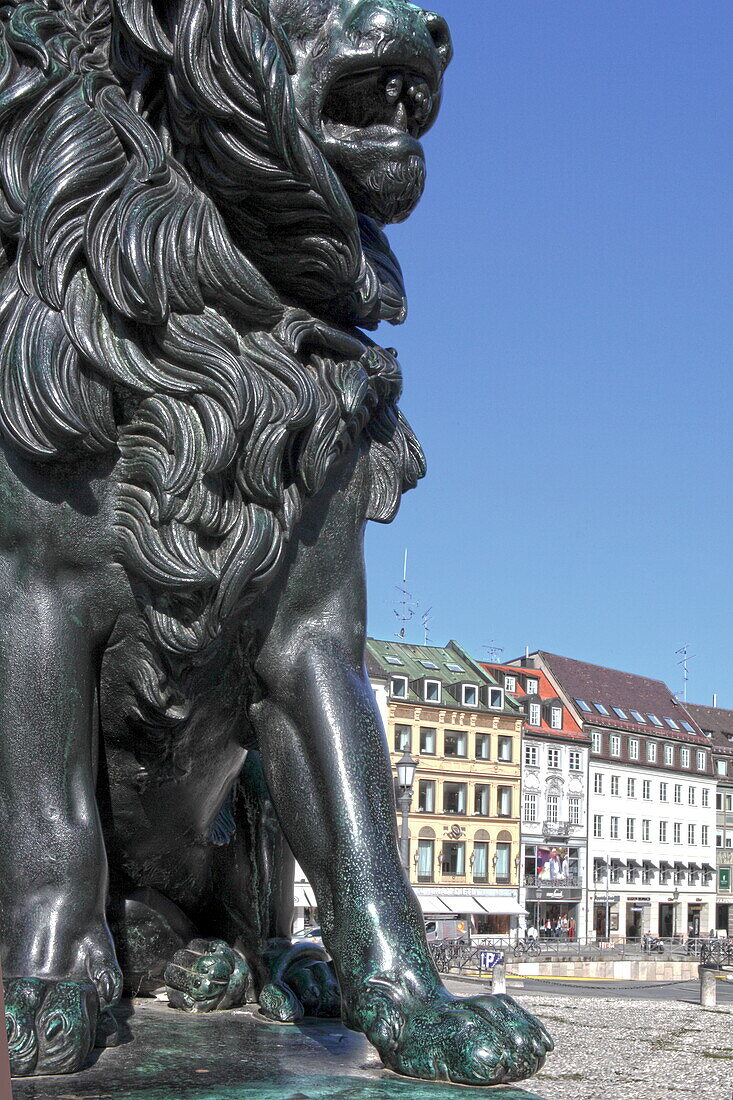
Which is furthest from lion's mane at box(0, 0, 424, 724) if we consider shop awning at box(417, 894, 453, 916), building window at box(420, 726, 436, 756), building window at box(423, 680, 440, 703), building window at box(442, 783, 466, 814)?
building window at box(442, 783, 466, 814)

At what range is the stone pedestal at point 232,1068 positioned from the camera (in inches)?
70.1

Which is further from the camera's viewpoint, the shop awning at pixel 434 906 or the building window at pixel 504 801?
the building window at pixel 504 801

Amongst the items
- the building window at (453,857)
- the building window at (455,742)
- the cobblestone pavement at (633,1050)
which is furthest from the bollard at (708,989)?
the building window at (455,742)

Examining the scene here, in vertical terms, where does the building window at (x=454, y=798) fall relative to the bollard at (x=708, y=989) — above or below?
above

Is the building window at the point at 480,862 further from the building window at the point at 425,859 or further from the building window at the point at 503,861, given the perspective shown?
the building window at the point at 425,859

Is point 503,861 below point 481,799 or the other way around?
below

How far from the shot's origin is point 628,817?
60562 millimetres

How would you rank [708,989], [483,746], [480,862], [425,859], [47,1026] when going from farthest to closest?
[483,746] < [480,862] < [425,859] < [708,989] < [47,1026]

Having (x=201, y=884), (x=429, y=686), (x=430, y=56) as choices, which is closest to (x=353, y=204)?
(x=430, y=56)

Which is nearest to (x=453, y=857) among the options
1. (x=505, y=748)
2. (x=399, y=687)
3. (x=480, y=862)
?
(x=480, y=862)

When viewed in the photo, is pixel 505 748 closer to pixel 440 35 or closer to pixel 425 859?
pixel 425 859

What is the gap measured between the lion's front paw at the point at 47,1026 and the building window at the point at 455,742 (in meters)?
50.3

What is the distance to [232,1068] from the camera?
194cm

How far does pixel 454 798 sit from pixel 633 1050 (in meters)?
34.4
